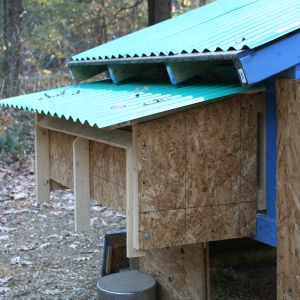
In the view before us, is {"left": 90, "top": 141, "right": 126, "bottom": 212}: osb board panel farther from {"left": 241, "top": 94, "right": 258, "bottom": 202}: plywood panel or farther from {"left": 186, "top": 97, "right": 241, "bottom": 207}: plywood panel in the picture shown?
{"left": 241, "top": 94, "right": 258, "bottom": 202}: plywood panel

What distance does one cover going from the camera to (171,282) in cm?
561

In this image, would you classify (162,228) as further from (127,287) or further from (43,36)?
(43,36)

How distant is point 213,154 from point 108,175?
1.06m

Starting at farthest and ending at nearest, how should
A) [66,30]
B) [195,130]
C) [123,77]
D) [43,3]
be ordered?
1. [66,30]
2. [43,3]
3. [123,77]
4. [195,130]

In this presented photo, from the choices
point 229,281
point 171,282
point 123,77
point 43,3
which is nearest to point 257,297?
point 229,281

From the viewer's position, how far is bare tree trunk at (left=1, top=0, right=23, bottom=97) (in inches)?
526

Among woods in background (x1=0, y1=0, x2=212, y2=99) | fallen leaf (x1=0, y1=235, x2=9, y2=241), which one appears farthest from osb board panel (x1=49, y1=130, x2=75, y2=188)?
woods in background (x1=0, y1=0, x2=212, y2=99)

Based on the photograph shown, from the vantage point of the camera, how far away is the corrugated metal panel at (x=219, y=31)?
159 inches

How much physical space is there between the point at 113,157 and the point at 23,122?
27.6 ft

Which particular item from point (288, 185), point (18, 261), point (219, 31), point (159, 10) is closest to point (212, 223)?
point (288, 185)

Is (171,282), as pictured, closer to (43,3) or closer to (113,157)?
(113,157)

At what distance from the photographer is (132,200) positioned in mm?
4152

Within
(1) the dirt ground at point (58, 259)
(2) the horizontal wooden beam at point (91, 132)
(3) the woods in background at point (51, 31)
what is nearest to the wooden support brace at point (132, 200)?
(2) the horizontal wooden beam at point (91, 132)

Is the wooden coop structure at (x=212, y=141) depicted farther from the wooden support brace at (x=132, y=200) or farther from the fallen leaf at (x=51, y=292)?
the fallen leaf at (x=51, y=292)
